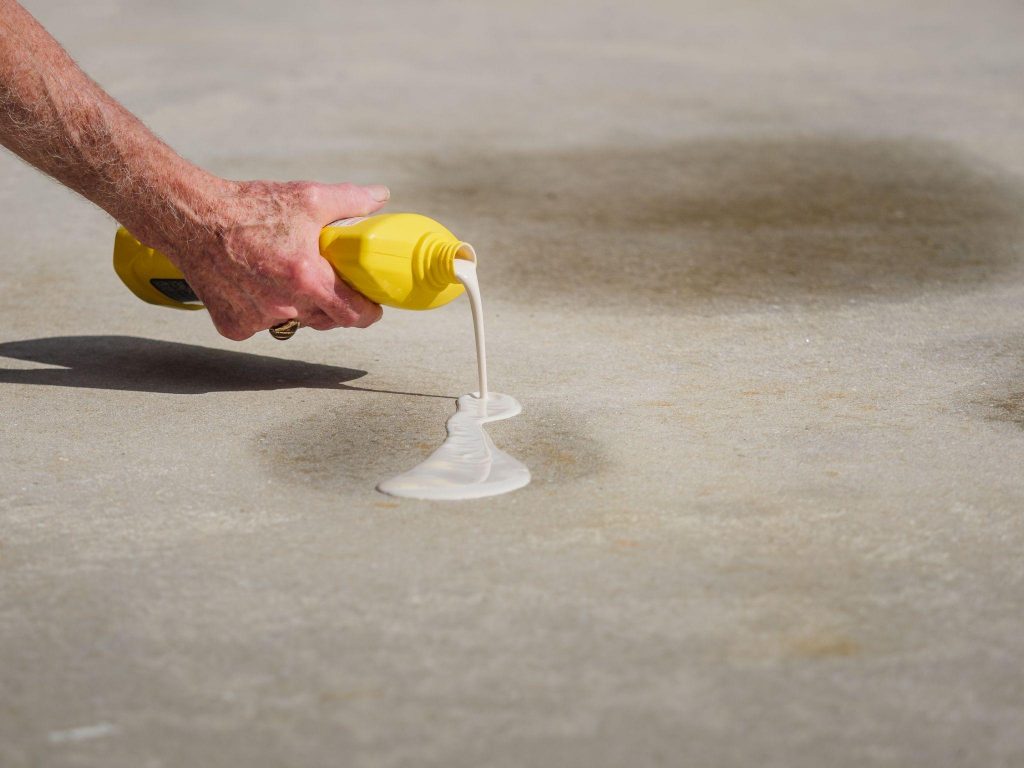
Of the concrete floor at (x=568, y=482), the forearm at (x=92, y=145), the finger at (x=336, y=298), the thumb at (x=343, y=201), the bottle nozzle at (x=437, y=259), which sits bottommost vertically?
the concrete floor at (x=568, y=482)

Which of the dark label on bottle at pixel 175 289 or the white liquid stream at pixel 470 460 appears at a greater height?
the dark label on bottle at pixel 175 289

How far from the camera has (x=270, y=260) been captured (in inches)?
113

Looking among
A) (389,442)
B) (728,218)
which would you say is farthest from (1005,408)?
(728,218)

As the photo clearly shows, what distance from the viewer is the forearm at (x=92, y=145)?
9.38 ft

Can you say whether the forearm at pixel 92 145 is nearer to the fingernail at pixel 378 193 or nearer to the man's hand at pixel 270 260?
the man's hand at pixel 270 260

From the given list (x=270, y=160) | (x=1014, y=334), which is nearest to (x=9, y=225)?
(x=270, y=160)

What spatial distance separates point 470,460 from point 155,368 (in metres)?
1.11

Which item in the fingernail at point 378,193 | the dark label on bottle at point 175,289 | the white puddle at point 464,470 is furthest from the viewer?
the dark label on bottle at point 175,289

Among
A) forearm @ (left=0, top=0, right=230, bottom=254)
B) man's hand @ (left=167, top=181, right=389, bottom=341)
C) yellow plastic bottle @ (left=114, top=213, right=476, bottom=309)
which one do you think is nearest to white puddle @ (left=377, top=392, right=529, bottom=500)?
yellow plastic bottle @ (left=114, top=213, right=476, bottom=309)

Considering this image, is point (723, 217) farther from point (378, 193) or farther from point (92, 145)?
point (92, 145)

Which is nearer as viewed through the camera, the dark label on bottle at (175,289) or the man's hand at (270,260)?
the man's hand at (270,260)

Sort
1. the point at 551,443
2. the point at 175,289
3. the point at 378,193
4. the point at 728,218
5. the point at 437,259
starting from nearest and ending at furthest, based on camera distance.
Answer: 1. the point at 551,443
2. the point at 437,259
3. the point at 378,193
4. the point at 175,289
5. the point at 728,218

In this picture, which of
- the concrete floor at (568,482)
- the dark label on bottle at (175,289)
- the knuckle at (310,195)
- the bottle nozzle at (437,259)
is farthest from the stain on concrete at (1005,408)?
the dark label on bottle at (175,289)

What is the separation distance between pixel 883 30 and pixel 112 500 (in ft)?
23.7
